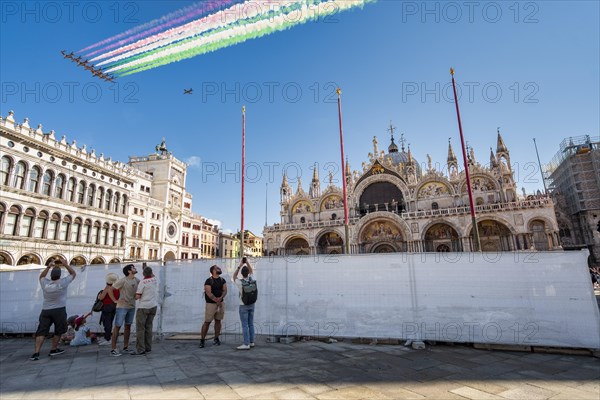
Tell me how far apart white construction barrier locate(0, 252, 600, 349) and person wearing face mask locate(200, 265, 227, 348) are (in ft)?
1.73

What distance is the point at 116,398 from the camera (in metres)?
4.09

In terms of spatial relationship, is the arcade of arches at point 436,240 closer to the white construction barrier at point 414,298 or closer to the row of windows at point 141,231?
the row of windows at point 141,231

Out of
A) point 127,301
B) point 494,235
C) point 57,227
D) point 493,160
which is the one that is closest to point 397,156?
point 493,160

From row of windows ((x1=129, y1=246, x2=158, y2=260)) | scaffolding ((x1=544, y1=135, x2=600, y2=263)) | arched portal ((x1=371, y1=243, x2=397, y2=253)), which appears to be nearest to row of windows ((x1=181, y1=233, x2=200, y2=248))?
row of windows ((x1=129, y1=246, x2=158, y2=260))

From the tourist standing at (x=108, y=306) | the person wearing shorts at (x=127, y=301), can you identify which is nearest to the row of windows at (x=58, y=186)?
the tourist standing at (x=108, y=306)

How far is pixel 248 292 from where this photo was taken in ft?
22.7

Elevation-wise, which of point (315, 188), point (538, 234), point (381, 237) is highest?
point (315, 188)

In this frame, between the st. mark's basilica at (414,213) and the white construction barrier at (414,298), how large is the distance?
28.6 m

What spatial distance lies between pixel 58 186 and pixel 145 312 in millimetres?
27992

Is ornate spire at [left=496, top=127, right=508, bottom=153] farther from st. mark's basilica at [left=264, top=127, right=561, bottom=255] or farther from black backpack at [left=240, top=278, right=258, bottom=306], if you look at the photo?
black backpack at [left=240, top=278, right=258, bottom=306]

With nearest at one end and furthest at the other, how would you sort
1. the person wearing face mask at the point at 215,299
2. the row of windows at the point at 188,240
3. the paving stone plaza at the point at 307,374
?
the paving stone plaza at the point at 307,374 < the person wearing face mask at the point at 215,299 < the row of windows at the point at 188,240

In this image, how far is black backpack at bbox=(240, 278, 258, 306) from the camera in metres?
6.90

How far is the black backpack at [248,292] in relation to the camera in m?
6.90

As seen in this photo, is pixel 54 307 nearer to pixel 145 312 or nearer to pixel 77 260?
pixel 145 312
